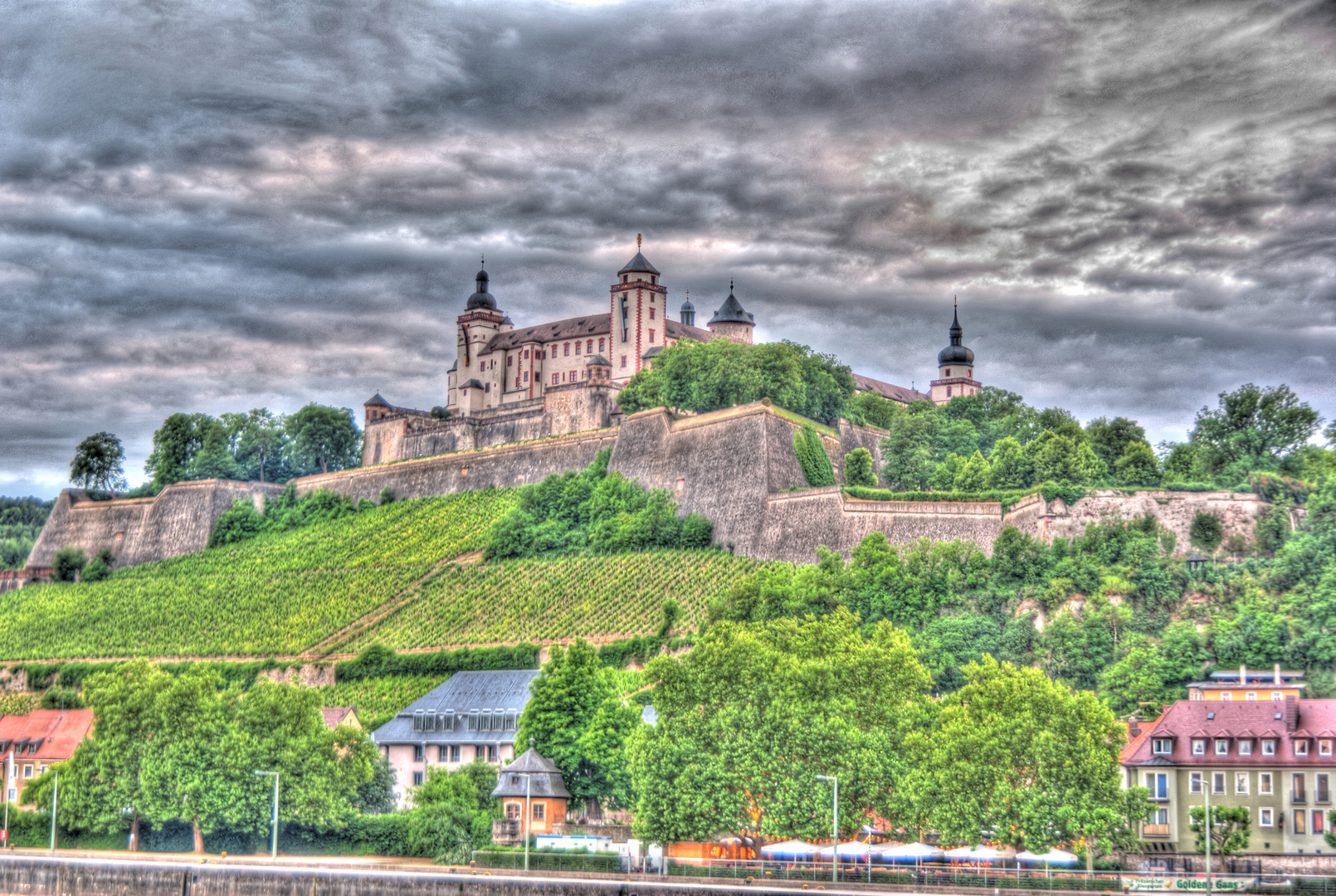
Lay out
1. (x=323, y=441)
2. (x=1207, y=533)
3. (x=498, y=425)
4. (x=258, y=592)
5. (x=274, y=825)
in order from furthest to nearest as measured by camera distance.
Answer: (x=323, y=441), (x=498, y=425), (x=258, y=592), (x=1207, y=533), (x=274, y=825)

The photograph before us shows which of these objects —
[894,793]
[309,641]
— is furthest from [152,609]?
[894,793]

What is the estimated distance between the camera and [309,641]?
291ft

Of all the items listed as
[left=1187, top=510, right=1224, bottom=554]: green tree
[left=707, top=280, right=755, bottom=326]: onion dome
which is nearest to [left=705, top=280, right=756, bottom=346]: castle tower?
[left=707, top=280, right=755, bottom=326]: onion dome

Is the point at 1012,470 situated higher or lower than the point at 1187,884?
higher

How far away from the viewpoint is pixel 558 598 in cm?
8356

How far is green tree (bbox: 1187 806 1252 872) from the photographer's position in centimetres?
4728

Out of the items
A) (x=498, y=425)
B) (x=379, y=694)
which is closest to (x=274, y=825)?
(x=379, y=694)

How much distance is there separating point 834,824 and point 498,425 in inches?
2746

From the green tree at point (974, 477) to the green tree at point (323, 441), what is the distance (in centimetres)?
5860

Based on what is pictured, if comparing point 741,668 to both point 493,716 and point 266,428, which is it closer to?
point 493,716

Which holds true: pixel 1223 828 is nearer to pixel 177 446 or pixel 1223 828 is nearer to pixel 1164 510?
pixel 1164 510

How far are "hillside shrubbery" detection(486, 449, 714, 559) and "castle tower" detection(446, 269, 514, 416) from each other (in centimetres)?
2497

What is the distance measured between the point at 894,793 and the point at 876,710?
410 cm

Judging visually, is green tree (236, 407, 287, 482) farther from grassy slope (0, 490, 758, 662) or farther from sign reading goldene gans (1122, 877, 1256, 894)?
sign reading goldene gans (1122, 877, 1256, 894)
